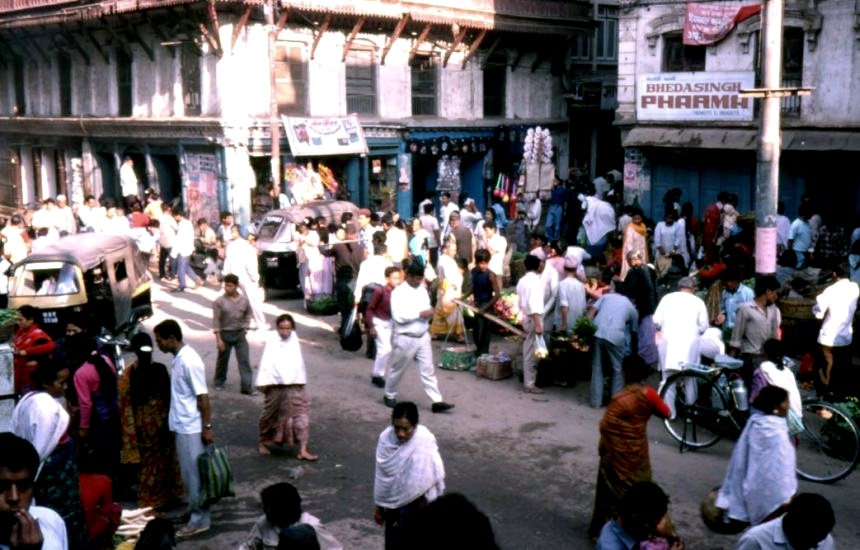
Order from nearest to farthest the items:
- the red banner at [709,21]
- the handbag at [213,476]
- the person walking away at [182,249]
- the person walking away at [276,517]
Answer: the person walking away at [276,517], the handbag at [213,476], the person walking away at [182,249], the red banner at [709,21]

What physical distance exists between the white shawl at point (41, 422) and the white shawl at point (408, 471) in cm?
230

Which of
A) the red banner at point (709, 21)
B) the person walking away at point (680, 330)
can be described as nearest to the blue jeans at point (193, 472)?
the person walking away at point (680, 330)

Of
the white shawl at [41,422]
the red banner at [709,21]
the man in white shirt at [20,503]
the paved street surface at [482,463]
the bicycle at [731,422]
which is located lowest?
the paved street surface at [482,463]

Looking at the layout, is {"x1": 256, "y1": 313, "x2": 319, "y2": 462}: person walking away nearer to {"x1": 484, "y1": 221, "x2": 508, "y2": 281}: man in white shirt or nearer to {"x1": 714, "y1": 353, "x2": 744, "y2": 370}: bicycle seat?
{"x1": 714, "y1": 353, "x2": 744, "y2": 370}: bicycle seat

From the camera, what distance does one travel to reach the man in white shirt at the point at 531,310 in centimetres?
1220

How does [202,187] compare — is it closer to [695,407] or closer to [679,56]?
[679,56]

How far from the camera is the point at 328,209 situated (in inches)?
807

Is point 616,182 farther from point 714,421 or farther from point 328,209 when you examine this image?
point 714,421

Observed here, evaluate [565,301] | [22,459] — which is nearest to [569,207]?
[565,301]

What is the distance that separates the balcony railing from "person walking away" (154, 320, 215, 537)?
55.8ft

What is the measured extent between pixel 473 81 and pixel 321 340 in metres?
16.1

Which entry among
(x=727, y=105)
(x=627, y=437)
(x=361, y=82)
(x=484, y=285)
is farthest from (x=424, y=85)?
(x=627, y=437)

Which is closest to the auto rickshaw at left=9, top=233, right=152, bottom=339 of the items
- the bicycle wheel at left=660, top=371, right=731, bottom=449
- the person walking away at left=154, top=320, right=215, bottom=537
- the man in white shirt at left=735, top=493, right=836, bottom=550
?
the person walking away at left=154, top=320, right=215, bottom=537

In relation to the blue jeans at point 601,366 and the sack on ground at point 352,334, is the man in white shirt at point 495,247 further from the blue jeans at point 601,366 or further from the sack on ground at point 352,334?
the blue jeans at point 601,366
